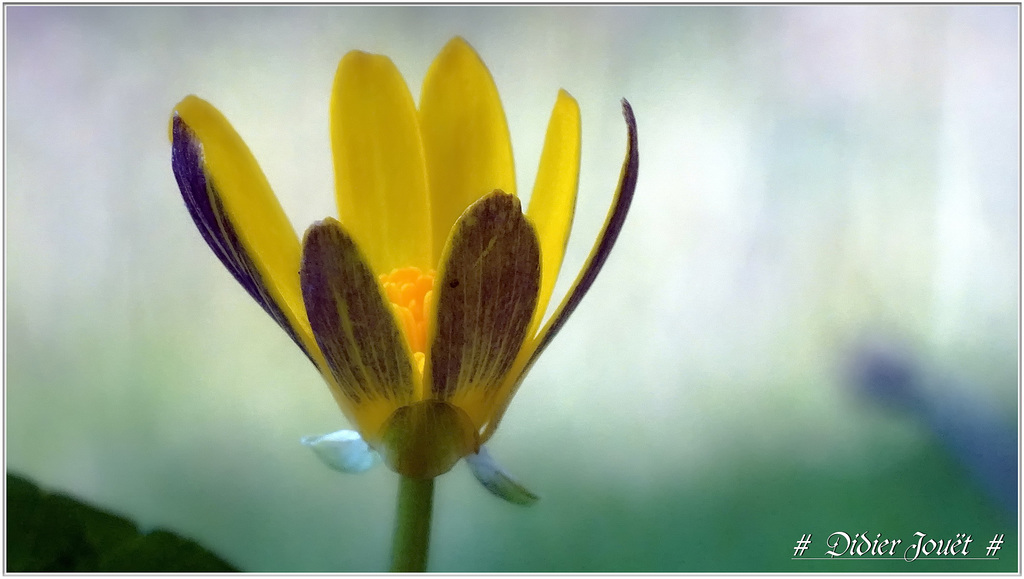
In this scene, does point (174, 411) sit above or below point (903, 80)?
below

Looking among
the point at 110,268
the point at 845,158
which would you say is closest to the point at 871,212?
the point at 845,158

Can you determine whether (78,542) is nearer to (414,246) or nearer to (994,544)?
(414,246)

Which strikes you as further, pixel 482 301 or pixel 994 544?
pixel 994 544

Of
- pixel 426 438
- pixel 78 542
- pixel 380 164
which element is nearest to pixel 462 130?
pixel 380 164

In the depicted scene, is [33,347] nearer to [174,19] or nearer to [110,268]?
[110,268]

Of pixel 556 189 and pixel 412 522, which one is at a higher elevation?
pixel 556 189

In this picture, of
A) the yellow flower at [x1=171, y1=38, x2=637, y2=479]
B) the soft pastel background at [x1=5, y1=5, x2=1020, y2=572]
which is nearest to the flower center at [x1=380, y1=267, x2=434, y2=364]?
the yellow flower at [x1=171, y1=38, x2=637, y2=479]
